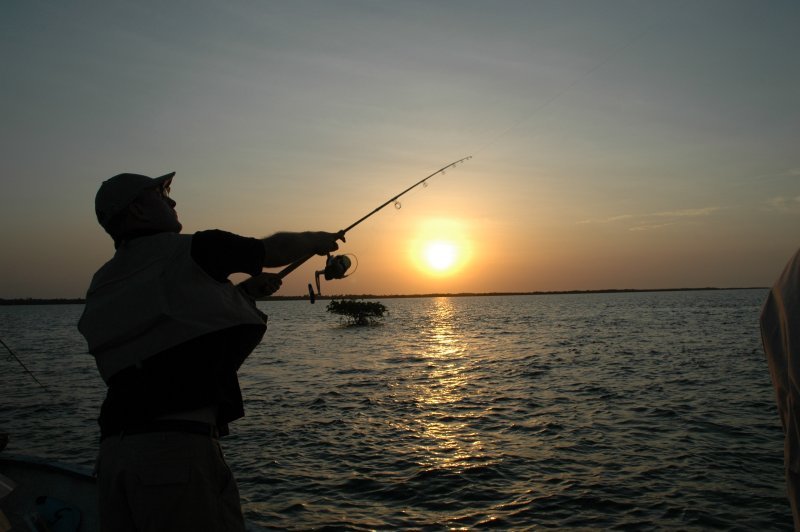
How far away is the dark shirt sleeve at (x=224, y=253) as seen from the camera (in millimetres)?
2760

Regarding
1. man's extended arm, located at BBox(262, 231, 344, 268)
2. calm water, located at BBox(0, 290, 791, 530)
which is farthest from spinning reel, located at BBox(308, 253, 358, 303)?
calm water, located at BBox(0, 290, 791, 530)

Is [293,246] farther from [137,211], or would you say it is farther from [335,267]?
[335,267]

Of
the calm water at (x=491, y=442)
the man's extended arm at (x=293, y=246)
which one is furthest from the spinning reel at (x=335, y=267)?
the calm water at (x=491, y=442)

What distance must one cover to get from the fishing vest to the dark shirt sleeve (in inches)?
1.9

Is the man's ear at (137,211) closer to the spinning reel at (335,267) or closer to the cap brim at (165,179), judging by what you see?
the cap brim at (165,179)

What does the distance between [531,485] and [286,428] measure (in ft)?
23.3

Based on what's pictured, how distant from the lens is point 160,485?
2.70 m

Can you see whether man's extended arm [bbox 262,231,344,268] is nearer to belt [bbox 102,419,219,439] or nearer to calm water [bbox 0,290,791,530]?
belt [bbox 102,419,219,439]

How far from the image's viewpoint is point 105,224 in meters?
3.08

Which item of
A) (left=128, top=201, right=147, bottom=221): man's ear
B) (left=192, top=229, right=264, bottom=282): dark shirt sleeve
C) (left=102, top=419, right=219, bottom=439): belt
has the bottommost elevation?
(left=102, top=419, right=219, bottom=439): belt

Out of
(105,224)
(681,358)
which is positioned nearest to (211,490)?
(105,224)

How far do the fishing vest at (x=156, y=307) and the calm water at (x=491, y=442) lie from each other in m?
6.87

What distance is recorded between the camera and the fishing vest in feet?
8.92

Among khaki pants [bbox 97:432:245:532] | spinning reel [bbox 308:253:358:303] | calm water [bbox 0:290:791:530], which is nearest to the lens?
khaki pants [bbox 97:432:245:532]
